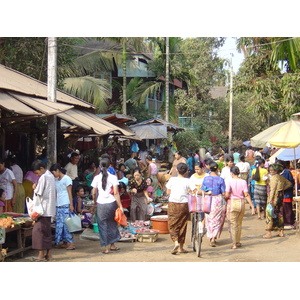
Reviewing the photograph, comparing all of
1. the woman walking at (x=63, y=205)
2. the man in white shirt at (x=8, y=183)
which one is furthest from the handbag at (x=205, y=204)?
the man in white shirt at (x=8, y=183)

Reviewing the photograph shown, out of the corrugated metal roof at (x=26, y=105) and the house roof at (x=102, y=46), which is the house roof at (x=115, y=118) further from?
the house roof at (x=102, y=46)

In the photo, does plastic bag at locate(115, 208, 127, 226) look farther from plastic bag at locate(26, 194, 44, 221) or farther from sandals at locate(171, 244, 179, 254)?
plastic bag at locate(26, 194, 44, 221)

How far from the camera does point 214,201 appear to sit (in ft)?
28.5

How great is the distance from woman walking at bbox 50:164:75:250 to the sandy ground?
223 millimetres

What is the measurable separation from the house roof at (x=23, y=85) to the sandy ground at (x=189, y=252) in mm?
3329

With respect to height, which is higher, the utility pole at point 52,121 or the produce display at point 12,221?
the utility pole at point 52,121

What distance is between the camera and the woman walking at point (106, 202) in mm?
7770

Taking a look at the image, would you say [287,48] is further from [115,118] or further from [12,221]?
[12,221]

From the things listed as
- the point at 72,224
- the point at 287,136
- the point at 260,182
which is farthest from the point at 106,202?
the point at 260,182

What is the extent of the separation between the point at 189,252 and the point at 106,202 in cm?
180

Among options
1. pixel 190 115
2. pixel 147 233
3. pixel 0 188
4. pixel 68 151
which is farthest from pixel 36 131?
pixel 190 115

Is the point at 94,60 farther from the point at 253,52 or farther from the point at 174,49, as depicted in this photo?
the point at 253,52

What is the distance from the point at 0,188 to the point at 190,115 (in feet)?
89.1

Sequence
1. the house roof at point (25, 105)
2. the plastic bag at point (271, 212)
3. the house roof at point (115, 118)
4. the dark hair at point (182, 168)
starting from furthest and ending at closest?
the house roof at point (115, 118), the plastic bag at point (271, 212), the dark hair at point (182, 168), the house roof at point (25, 105)
